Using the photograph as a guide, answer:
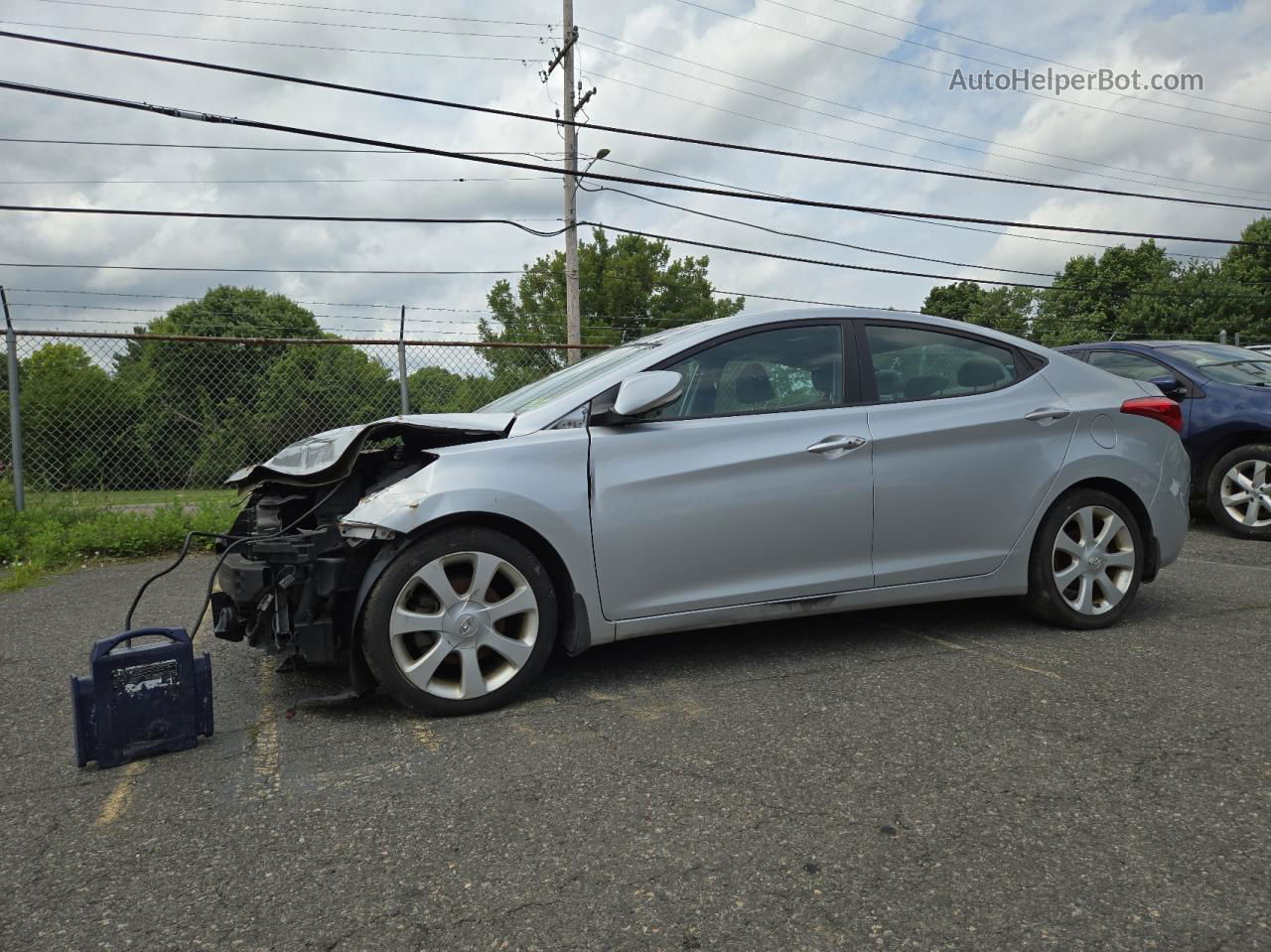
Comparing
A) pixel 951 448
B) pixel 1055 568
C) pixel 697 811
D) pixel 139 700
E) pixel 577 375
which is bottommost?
pixel 697 811

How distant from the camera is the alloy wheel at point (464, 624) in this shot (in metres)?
3.28

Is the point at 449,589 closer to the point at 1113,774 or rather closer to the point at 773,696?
the point at 773,696

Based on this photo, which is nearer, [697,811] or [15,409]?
[697,811]

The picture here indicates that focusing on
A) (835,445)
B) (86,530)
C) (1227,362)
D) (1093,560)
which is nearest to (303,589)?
(835,445)

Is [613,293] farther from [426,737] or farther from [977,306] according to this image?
[426,737]

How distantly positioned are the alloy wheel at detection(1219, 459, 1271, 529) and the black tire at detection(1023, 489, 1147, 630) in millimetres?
3744

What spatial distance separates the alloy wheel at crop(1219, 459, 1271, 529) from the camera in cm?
722

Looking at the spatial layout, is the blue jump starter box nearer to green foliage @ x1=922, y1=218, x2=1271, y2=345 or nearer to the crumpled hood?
the crumpled hood

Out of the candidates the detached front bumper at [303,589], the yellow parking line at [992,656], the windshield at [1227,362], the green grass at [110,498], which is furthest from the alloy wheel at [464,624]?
the windshield at [1227,362]

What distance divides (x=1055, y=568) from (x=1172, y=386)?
14.3 feet

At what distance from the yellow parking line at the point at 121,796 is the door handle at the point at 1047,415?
12.7 feet

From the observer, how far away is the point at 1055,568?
430 cm

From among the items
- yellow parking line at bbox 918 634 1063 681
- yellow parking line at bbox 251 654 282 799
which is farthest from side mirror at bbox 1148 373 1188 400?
yellow parking line at bbox 251 654 282 799

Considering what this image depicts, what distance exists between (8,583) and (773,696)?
5.50 meters
